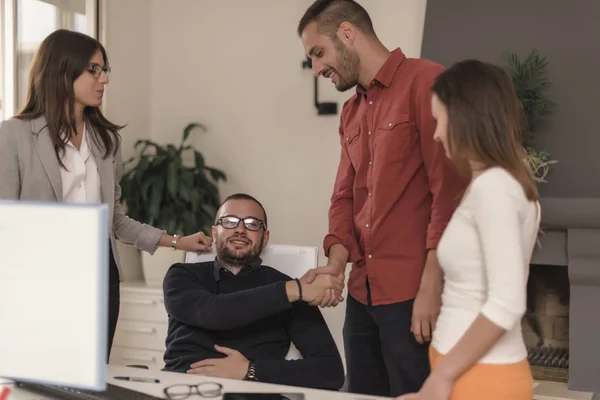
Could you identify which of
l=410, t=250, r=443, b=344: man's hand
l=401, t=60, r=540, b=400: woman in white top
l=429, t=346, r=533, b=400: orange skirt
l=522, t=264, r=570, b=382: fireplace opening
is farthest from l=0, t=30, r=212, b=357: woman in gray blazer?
l=522, t=264, r=570, b=382: fireplace opening

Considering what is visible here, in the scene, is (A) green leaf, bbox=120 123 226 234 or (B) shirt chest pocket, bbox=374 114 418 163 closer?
(B) shirt chest pocket, bbox=374 114 418 163

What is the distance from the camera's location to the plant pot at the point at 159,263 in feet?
13.6

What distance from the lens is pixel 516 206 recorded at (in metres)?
1.30

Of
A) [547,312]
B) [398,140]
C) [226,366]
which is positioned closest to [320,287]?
[226,366]

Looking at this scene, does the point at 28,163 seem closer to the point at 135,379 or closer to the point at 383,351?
the point at 135,379

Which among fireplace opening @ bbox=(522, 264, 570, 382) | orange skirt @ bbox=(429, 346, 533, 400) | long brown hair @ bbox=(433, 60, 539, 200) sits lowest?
fireplace opening @ bbox=(522, 264, 570, 382)

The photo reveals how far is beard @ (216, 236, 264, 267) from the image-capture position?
231 cm

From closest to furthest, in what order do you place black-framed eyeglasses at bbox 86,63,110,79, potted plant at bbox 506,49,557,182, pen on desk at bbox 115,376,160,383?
1. pen on desk at bbox 115,376,160,383
2. black-framed eyeglasses at bbox 86,63,110,79
3. potted plant at bbox 506,49,557,182

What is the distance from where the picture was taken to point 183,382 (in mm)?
1590

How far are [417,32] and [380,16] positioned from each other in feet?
0.73

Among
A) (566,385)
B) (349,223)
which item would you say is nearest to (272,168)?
(566,385)

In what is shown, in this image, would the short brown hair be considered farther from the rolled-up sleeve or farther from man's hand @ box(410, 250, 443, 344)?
the rolled-up sleeve

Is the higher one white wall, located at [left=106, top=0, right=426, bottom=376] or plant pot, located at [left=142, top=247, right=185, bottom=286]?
white wall, located at [left=106, top=0, right=426, bottom=376]

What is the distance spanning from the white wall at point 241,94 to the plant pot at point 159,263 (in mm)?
519
